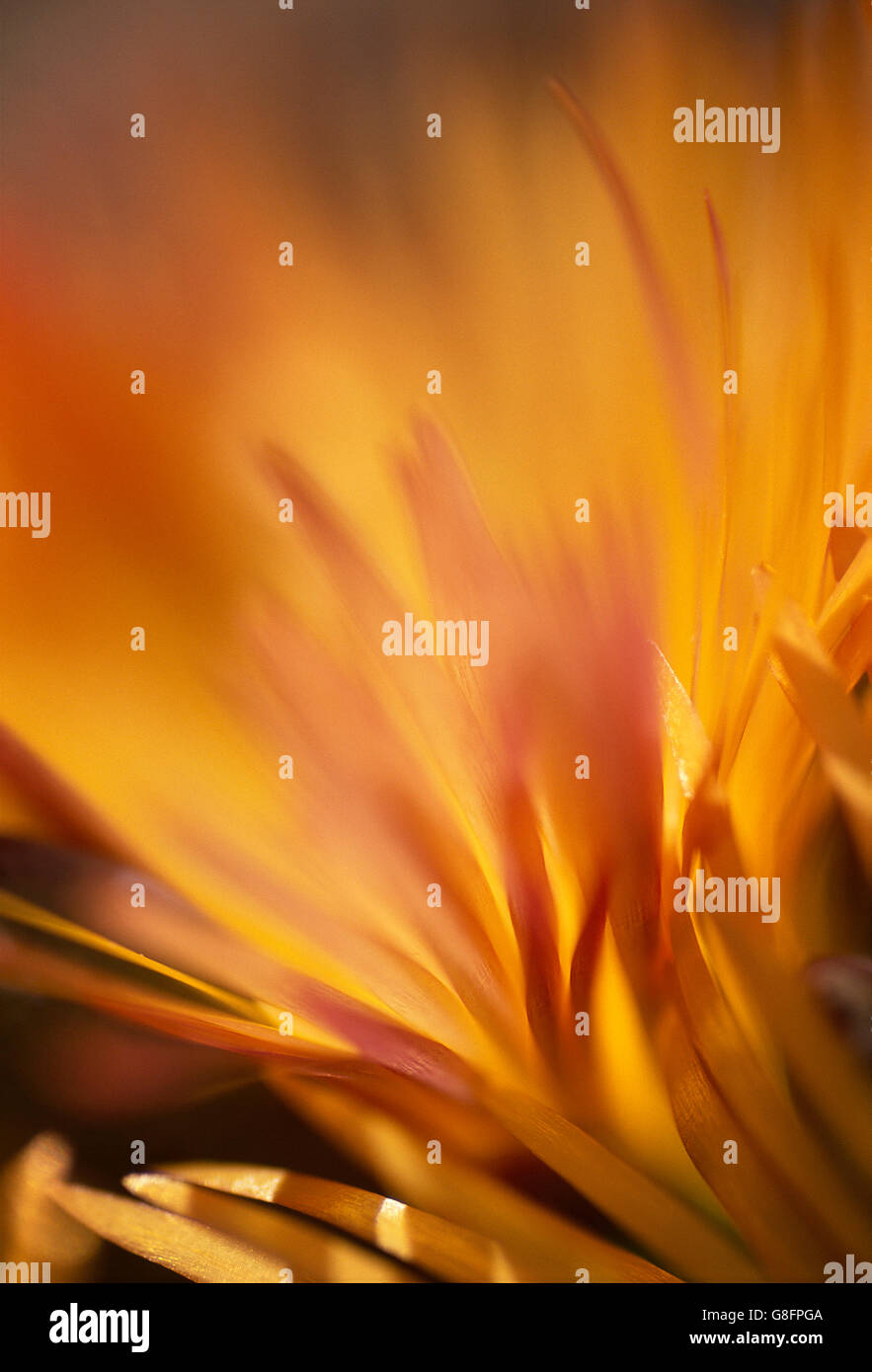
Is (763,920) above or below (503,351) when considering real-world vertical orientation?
below

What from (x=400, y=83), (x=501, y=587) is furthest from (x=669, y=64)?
(x=501, y=587)

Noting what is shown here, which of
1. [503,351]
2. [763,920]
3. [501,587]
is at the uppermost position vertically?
[503,351]

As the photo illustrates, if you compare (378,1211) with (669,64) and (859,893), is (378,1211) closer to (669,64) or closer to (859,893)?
(859,893)

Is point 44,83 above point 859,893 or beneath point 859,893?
above

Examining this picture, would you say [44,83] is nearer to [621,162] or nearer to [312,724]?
[621,162]

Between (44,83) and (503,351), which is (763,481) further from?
(44,83)
